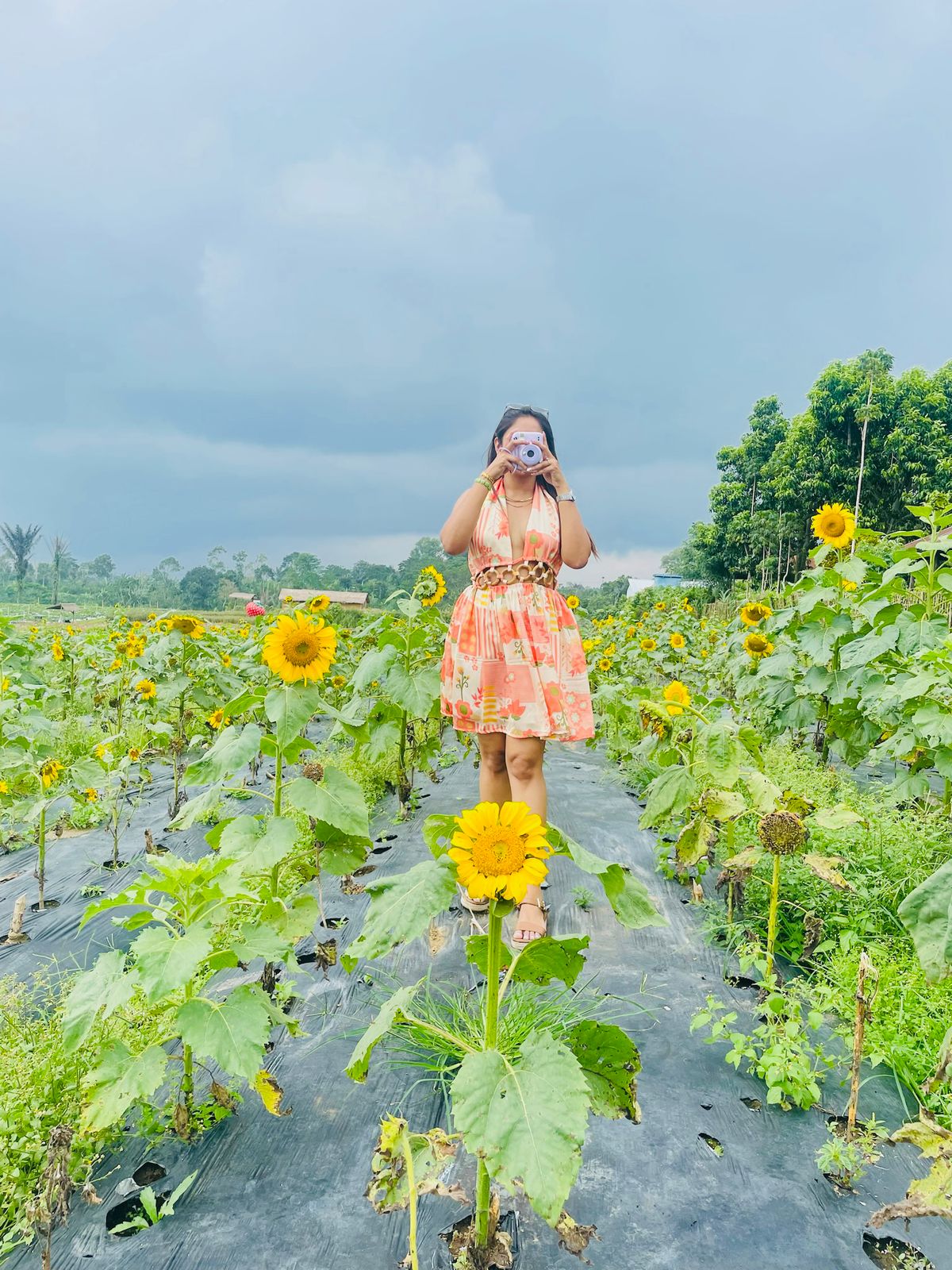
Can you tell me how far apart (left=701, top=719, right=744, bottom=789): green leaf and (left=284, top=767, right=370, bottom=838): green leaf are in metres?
1.02

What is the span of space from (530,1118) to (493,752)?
1563mm

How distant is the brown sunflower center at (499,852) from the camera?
43.7 inches

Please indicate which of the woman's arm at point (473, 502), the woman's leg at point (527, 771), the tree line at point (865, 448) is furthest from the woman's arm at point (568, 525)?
the tree line at point (865, 448)

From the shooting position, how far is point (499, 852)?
112 centimetres

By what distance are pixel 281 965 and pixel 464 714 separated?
3.04 ft

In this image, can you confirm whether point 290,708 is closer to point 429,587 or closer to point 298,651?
point 298,651

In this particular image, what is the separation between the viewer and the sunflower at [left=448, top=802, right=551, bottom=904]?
3.59 feet

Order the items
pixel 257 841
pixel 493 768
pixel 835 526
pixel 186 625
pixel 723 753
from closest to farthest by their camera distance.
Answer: pixel 257 841, pixel 723 753, pixel 493 768, pixel 835 526, pixel 186 625

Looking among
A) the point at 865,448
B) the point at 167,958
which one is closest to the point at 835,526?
the point at 167,958

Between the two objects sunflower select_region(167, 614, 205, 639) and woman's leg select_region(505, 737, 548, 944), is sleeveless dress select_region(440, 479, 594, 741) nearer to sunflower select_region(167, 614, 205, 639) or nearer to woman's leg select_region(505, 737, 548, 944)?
woman's leg select_region(505, 737, 548, 944)

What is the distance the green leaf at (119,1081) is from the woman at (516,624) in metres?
1.19

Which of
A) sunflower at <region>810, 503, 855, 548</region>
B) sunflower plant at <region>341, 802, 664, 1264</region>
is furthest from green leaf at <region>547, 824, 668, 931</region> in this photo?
sunflower at <region>810, 503, 855, 548</region>

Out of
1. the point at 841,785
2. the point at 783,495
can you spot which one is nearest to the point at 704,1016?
the point at 841,785

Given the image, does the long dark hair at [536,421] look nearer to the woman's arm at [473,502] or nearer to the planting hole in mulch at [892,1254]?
the woman's arm at [473,502]
